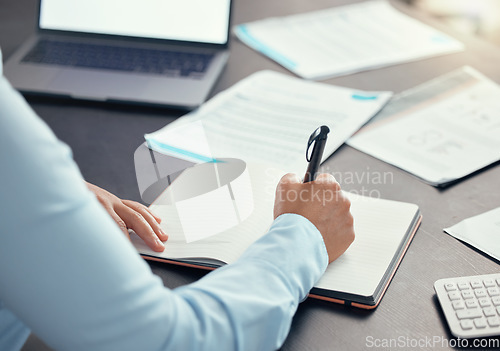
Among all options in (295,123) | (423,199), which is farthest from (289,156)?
(423,199)

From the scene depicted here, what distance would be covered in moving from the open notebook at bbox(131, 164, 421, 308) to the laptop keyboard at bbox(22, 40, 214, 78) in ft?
1.39

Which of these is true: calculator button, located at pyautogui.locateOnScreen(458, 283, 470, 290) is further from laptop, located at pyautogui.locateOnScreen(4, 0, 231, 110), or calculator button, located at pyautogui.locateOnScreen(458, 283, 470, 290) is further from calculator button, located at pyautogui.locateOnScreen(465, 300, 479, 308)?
laptop, located at pyautogui.locateOnScreen(4, 0, 231, 110)

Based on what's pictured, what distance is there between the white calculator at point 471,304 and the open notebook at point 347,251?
7 centimetres

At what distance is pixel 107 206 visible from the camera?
2.30 ft

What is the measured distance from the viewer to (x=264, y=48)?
1.29 m

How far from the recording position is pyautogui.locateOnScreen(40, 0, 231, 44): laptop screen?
3.86 feet

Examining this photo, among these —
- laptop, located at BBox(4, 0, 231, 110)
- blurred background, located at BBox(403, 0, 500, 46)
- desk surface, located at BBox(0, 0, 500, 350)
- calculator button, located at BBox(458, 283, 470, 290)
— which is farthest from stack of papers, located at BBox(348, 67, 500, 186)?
blurred background, located at BBox(403, 0, 500, 46)

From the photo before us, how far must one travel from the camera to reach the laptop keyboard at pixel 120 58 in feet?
3.66

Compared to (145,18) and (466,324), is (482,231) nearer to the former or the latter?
(466,324)

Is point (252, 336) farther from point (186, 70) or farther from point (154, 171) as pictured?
point (186, 70)

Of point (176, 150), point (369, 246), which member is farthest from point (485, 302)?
point (176, 150)

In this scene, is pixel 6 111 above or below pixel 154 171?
above

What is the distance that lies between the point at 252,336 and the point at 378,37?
104 centimetres

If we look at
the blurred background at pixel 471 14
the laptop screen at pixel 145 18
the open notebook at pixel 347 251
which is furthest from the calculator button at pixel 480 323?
the blurred background at pixel 471 14
